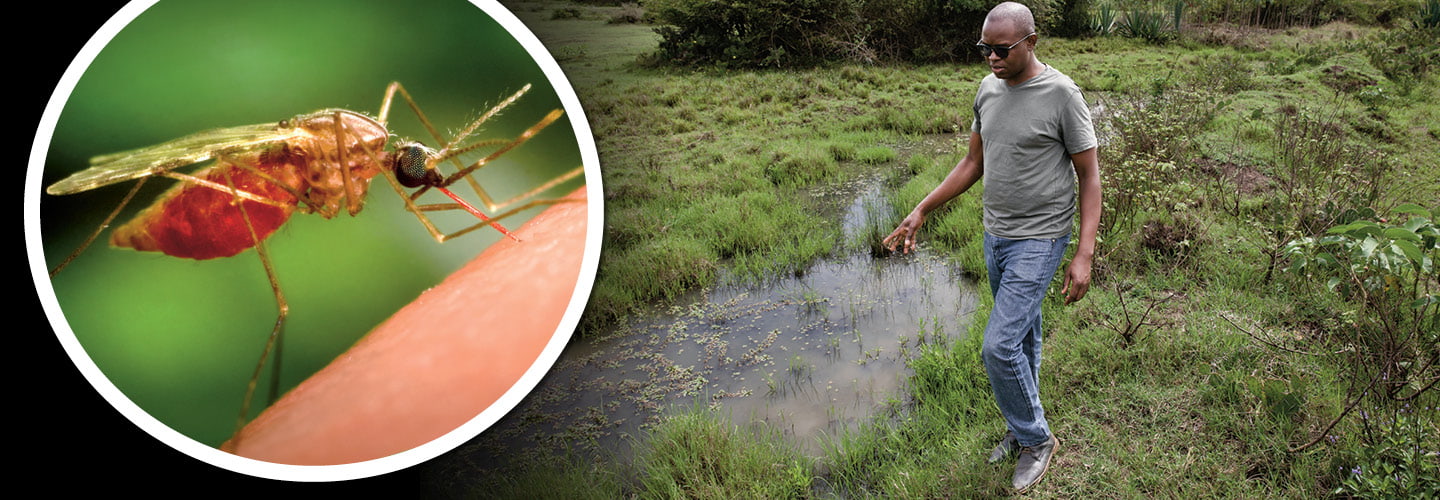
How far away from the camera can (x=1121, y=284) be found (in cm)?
337

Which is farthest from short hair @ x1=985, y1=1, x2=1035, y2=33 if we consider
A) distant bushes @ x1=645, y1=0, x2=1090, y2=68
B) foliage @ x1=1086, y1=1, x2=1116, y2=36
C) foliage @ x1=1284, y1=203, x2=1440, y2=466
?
foliage @ x1=1086, y1=1, x2=1116, y2=36

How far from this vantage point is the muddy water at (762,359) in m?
2.56

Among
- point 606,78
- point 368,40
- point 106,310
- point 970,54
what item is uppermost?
point 368,40

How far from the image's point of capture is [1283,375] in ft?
8.01

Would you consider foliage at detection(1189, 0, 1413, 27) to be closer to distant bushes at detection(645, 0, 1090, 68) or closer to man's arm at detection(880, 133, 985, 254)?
distant bushes at detection(645, 0, 1090, 68)

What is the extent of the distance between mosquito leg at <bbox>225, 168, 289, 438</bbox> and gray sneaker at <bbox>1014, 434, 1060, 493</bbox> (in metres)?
1.83

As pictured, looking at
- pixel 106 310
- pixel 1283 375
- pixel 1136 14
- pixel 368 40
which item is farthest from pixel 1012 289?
pixel 1136 14

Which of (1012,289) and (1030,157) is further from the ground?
(1030,157)

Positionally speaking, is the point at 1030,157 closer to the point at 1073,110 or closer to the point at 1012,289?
the point at 1073,110

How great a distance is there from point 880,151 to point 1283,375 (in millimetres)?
4057

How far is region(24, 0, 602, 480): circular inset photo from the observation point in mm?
712

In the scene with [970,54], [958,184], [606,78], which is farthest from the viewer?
[970,54]

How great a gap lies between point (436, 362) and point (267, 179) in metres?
0.26

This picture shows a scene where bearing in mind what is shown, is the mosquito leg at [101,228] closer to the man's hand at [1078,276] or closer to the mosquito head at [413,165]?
the mosquito head at [413,165]
